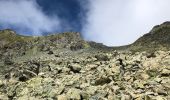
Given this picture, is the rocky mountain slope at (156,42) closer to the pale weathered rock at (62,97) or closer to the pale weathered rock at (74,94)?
the pale weathered rock at (74,94)

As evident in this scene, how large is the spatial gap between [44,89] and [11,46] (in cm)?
8374

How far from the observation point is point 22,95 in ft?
110

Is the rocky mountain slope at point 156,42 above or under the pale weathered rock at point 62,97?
above

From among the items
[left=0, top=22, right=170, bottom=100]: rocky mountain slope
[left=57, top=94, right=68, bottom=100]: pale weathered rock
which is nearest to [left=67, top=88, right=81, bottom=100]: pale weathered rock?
[left=0, top=22, right=170, bottom=100]: rocky mountain slope

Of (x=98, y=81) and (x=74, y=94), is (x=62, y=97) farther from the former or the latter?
(x=98, y=81)

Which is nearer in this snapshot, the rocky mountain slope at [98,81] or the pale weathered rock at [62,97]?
the rocky mountain slope at [98,81]

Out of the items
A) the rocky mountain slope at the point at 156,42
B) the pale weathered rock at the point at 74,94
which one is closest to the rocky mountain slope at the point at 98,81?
the pale weathered rock at the point at 74,94

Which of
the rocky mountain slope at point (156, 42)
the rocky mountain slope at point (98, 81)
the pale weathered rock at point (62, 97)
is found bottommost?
the pale weathered rock at point (62, 97)

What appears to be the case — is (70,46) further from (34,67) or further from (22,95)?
(22,95)

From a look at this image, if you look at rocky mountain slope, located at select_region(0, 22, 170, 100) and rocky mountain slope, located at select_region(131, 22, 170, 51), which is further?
rocky mountain slope, located at select_region(131, 22, 170, 51)

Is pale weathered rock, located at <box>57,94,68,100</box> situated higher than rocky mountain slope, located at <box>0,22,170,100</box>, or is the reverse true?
rocky mountain slope, located at <box>0,22,170,100</box>

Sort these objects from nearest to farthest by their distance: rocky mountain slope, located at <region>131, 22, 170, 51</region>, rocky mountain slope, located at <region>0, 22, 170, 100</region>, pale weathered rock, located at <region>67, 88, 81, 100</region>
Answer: rocky mountain slope, located at <region>0, 22, 170, 100</region> < pale weathered rock, located at <region>67, 88, 81, 100</region> < rocky mountain slope, located at <region>131, 22, 170, 51</region>

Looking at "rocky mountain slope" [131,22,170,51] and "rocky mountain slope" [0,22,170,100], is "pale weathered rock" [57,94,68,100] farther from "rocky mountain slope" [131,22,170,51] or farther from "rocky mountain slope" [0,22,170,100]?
"rocky mountain slope" [131,22,170,51]

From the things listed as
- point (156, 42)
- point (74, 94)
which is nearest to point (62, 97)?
point (74, 94)
